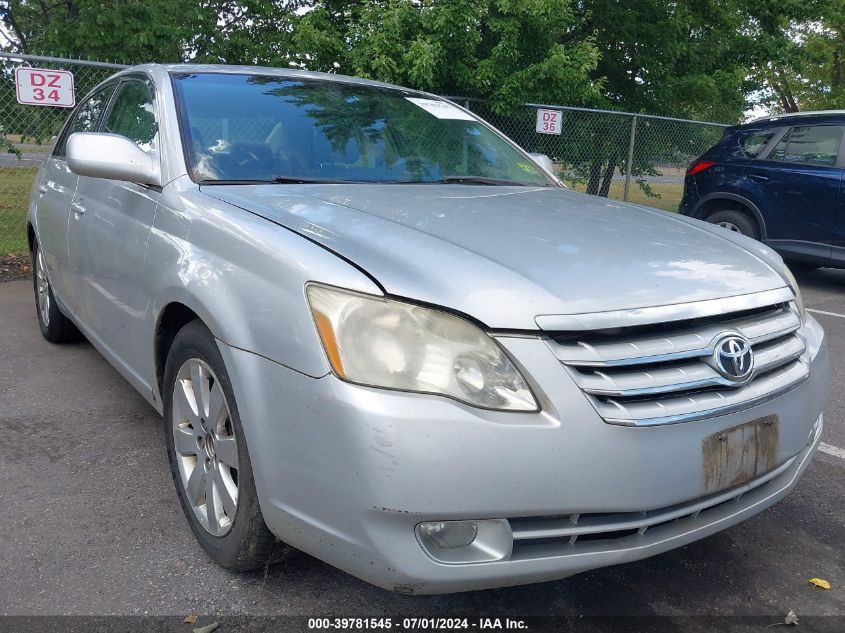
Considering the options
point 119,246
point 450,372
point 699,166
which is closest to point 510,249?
point 450,372

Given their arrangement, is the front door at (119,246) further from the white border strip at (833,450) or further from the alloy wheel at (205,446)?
the white border strip at (833,450)

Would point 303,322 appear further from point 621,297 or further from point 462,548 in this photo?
point 621,297

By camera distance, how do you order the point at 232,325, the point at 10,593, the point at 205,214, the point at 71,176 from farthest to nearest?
1. the point at 71,176
2. the point at 205,214
3. the point at 10,593
4. the point at 232,325

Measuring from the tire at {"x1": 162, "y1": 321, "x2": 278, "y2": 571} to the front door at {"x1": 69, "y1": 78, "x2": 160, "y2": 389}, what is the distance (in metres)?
0.35

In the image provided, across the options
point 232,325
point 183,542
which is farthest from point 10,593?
point 232,325

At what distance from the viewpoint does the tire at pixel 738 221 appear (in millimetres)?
7873

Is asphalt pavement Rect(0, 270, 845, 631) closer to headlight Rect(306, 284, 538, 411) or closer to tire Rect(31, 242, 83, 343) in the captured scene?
headlight Rect(306, 284, 538, 411)

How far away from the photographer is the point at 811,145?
743 centimetres

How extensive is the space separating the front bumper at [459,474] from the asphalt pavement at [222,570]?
44 centimetres

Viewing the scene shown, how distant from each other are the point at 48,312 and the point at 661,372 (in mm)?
A: 4106

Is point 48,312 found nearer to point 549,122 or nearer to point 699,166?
point 549,122

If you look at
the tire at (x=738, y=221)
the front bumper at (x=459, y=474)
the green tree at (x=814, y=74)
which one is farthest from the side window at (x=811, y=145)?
the green tree at (x=814, y=74)

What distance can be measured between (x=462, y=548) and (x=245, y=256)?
0.98m

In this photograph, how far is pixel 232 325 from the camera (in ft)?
6.67
